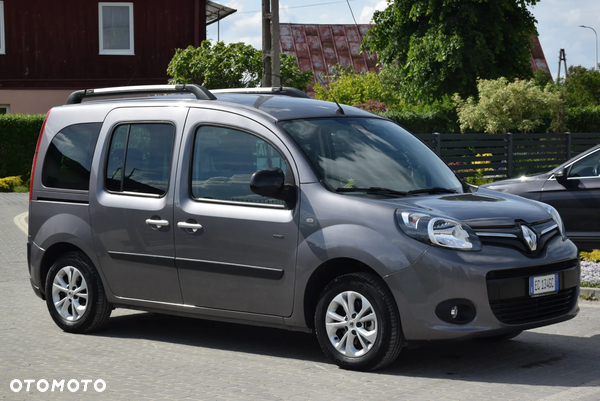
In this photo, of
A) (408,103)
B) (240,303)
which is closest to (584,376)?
(240,303)

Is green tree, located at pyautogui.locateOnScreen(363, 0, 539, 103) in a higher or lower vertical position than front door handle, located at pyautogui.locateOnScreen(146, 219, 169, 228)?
higher

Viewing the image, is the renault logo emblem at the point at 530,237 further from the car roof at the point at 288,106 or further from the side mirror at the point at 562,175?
the side mirror at the point at 562,175

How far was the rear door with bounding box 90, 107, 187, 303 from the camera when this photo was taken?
288 inches

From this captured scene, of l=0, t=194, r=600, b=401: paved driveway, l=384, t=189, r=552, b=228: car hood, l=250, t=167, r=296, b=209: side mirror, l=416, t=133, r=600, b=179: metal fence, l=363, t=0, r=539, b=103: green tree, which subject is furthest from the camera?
l=363, t=0, r=539, b=103: green tree

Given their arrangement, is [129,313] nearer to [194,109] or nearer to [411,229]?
[194,109]

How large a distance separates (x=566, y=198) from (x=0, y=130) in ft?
74.1

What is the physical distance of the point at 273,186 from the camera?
21.3 ft

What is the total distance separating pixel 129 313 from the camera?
30.1 feet

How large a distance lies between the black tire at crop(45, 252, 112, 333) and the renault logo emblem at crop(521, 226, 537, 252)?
3.57 meters

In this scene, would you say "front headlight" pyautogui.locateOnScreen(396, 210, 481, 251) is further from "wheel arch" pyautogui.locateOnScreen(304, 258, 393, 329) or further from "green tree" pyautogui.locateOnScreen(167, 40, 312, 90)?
"green tree" pyautogui.locateOnScreen(167, 40, 312, 90)

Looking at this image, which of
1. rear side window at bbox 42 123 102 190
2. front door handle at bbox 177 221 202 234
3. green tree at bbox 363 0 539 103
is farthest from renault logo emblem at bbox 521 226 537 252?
green tree at bbox 363 0 539 103

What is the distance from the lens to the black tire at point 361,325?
621 cm

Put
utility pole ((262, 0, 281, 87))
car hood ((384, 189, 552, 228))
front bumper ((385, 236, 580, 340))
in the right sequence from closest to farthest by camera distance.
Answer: front bumper ((385, 236, 580, 340))
car hood ((384, 189, 552, 228))
utility pole ((262, 0, 281, 87))

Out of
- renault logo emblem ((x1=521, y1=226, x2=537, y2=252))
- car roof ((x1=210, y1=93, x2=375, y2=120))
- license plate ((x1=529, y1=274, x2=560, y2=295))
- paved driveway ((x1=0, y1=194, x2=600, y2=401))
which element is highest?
car roof ((x1=210, y1=93, x2=375, y2=120))
